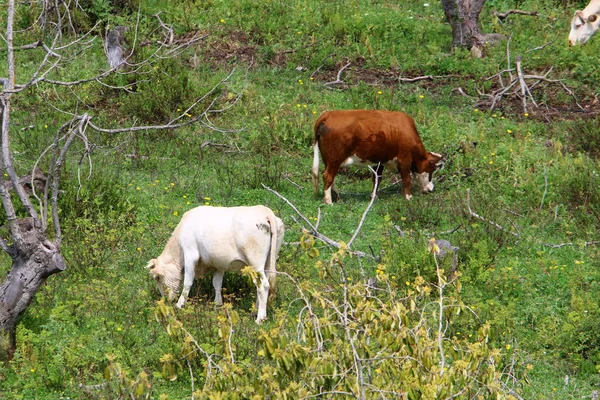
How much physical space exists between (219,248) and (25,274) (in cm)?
172

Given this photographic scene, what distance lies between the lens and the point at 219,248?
925 cm

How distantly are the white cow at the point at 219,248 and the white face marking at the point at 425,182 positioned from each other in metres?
3.81

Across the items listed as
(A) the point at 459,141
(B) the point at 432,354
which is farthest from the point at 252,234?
(A) the point at 459,141

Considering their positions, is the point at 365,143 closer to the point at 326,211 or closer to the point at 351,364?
the point at 326,211

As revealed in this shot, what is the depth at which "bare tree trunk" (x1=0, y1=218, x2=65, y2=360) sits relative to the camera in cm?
840

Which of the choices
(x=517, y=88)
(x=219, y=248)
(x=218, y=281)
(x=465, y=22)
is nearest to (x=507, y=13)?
(x=465, y=22)

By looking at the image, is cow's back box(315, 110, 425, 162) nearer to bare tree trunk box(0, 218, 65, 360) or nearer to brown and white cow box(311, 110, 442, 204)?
brown and white cow box(311, 110, 442, 204)

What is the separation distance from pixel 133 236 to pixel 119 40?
21.4 ft

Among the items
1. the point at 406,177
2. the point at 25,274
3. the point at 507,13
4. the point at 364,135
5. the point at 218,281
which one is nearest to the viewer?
the point at 25,274

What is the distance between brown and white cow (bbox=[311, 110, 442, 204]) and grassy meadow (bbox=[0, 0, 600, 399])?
1.30 feet

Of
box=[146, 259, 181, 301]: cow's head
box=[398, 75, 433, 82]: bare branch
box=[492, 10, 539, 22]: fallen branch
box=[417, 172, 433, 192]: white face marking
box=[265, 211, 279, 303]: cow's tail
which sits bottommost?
box=[398, 75, 433, 82]: bare branch

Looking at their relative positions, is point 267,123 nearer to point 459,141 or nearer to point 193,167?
point 193,167

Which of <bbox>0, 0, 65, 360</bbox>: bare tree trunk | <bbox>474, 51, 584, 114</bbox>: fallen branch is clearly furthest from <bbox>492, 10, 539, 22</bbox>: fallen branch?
<bbox>0, 0, 65, 360</bbox>: bare tree trunk

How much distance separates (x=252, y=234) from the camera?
9.15 meters
